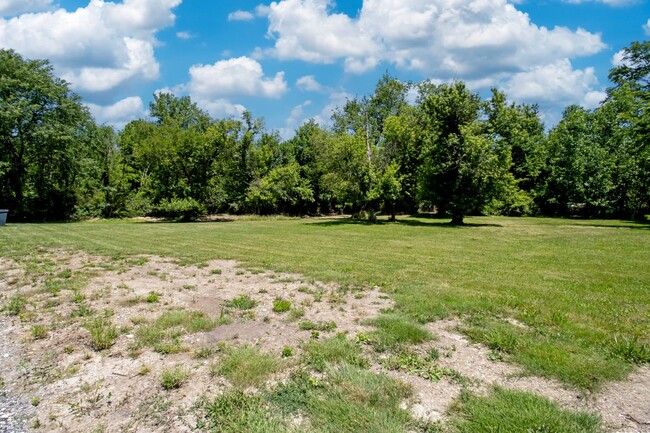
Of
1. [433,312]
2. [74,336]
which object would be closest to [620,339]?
[433,312]

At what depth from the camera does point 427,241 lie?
56.1 ft

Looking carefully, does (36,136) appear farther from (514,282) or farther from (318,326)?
(514,282)

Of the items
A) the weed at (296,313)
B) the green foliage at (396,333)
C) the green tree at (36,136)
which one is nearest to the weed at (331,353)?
the green foliage at (396,333)

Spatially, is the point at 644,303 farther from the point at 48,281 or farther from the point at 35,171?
the point at 35,171

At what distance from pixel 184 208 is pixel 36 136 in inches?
521

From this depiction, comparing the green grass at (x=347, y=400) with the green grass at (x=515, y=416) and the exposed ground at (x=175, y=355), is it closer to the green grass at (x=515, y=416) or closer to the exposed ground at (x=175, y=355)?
the exposed ground at (x=175, y=355)

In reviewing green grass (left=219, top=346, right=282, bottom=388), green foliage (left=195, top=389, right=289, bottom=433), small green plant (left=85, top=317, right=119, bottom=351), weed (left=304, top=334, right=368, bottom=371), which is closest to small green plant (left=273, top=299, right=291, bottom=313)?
weed (left=304, top=334, right=368, bottom=371)

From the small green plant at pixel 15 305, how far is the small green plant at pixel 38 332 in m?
1.21

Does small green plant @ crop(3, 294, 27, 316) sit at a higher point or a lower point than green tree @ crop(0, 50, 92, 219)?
lower

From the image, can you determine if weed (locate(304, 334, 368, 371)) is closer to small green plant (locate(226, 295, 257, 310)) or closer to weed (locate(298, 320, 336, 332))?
weed (locate(298, 320, 336, 332))

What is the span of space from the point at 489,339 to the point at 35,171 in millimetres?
41795

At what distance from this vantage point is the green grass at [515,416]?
3.12 meters

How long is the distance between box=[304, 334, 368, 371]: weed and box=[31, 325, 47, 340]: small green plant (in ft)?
13.3

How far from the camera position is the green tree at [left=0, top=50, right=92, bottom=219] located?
29.9 meters
